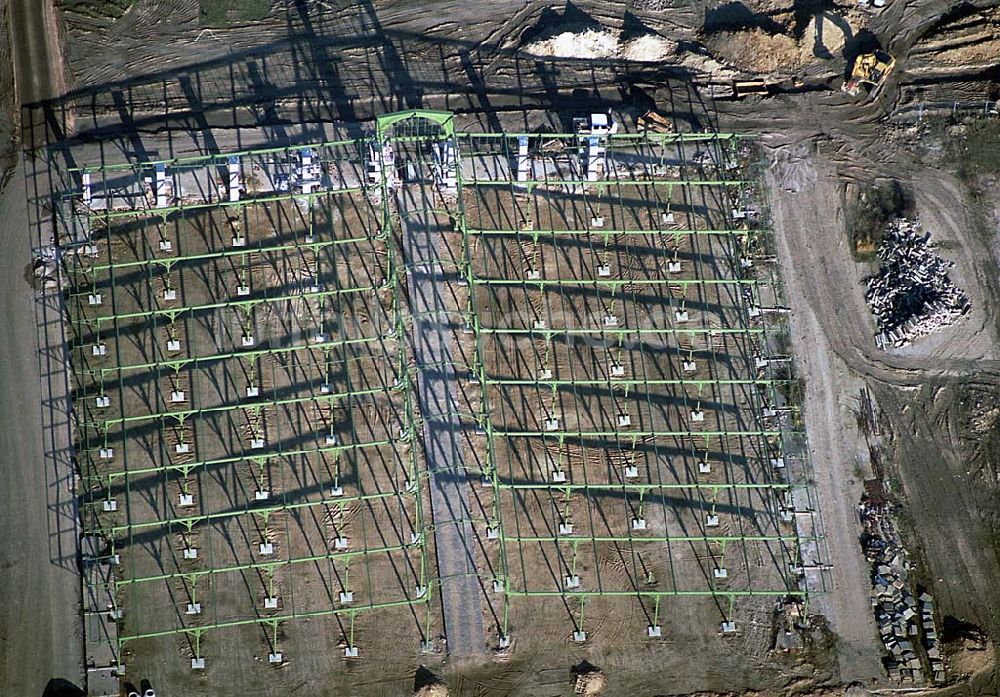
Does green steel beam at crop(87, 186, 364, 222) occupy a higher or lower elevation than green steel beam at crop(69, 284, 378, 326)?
higher

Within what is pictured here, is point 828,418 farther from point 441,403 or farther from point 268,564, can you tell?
point 268,564

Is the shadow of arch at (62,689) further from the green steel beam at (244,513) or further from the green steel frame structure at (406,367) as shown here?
the green steel beam at (244,513)

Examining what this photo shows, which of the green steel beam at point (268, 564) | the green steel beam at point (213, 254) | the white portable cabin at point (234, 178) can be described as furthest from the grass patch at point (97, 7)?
the green steel beam at point (268, 564)

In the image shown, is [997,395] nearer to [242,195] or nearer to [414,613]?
[414,613]

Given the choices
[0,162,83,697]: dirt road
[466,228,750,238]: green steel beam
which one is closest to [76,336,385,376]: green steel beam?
[0,162,83,697]: dirt road

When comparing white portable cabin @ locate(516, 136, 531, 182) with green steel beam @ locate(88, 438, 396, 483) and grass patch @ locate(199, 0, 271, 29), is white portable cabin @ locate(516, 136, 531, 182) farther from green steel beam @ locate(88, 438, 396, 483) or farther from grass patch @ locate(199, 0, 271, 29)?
grass patch @ locate(199, 0, 271, 29)

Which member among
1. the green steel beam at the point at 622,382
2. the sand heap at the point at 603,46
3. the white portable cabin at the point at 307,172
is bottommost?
the green steel beam at the point at 622,382

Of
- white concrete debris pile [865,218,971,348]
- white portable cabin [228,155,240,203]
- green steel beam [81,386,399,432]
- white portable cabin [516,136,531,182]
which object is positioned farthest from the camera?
white portable cabin [516,136,531,182]
